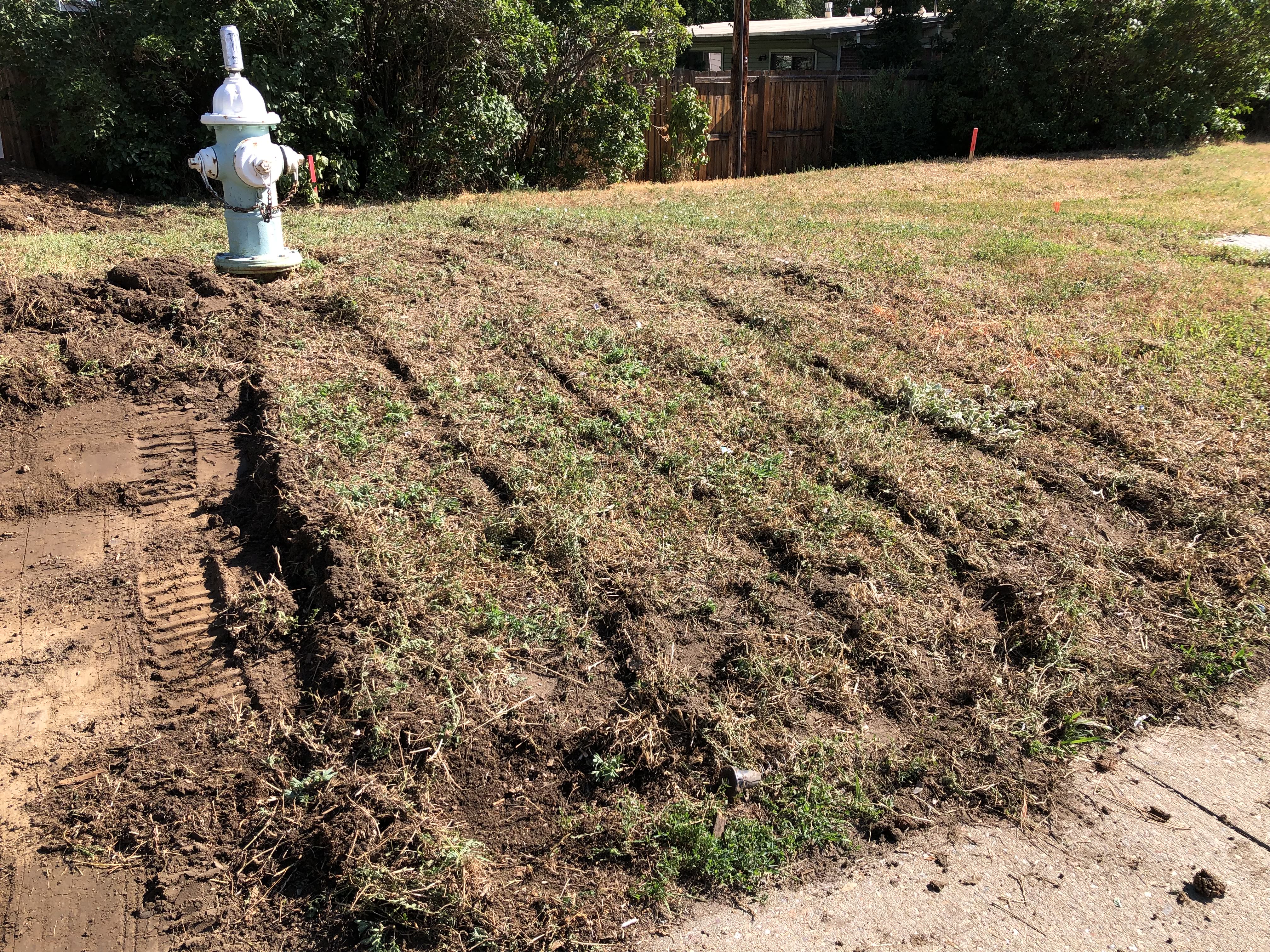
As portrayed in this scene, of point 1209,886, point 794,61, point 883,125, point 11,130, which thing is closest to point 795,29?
point 794,61

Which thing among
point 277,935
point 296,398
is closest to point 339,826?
point 277,935

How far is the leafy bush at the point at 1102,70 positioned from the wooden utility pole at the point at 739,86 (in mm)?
5157

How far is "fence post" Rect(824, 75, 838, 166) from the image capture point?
1944cm

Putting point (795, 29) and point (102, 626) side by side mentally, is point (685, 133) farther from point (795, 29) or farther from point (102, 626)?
point (102, 626)

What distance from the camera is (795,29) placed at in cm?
2645

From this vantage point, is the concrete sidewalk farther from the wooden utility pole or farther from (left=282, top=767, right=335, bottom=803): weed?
the wooden utility pole

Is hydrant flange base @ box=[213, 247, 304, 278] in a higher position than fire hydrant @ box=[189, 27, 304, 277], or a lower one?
lower

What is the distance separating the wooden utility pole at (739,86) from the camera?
56.1 ft

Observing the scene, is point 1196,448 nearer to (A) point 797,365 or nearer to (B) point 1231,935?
(A) point 797,365

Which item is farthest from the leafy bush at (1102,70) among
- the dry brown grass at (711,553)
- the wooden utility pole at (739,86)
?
the dry brown grass at (711,553)

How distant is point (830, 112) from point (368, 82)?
11217 millimetres

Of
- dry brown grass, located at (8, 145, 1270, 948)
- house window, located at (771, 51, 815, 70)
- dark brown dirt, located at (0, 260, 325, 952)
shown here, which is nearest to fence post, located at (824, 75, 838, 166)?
house window, located at (771, 51, 815, 70)

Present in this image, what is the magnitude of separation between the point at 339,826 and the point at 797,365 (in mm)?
4170

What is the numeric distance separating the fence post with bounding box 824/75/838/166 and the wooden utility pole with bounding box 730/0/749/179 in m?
2.20
